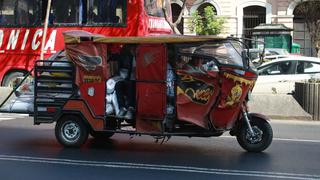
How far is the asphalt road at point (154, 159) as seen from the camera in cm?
778

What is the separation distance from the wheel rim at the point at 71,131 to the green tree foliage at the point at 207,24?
2129 cm

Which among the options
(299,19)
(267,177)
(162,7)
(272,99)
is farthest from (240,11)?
(267,177)

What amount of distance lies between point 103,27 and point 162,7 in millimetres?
2321

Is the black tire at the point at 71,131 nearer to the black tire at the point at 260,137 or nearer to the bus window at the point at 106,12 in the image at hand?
the black tire at the point at 260,137

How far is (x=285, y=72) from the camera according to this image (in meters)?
17.3

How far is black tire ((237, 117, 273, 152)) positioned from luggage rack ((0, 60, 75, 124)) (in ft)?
10.0

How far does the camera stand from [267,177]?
7.62m

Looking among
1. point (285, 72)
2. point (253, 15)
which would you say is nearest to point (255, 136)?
point (285, 72)

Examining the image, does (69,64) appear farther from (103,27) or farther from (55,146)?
(103,27)

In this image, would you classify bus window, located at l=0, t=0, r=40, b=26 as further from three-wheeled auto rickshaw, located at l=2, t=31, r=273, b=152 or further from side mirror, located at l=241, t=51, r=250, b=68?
side mirror, located at l=241, t=51, r=250, b=68

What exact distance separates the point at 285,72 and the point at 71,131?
924cm

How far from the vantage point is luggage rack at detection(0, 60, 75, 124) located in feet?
32.4

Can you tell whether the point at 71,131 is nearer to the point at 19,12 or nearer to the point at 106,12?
the point at 106,12

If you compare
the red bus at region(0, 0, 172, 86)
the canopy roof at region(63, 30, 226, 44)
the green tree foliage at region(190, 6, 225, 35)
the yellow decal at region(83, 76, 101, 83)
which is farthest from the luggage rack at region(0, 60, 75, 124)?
the green tree foliage at region(190, 6, 225, 35)
